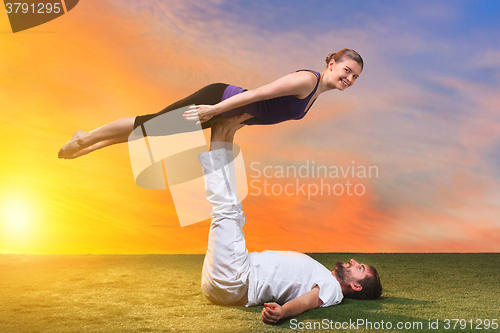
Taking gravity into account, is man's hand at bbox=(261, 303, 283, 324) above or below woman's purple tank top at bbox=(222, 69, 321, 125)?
below

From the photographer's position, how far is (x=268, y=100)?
2.26 m

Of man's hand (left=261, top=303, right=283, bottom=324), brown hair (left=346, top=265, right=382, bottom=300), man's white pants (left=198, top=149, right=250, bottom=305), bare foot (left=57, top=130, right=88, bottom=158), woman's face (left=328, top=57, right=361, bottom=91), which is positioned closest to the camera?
man's hand (left=261, top=303, right=283, bottom=324)

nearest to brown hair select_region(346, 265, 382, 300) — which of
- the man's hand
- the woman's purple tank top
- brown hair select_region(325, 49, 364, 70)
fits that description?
the man's hand

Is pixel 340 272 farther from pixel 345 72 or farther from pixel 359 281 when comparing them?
pixel 345 72

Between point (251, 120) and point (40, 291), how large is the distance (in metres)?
1.69

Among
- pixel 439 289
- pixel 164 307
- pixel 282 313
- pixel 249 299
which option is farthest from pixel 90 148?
pixel 439 289

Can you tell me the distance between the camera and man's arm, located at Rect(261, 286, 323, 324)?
169 cm

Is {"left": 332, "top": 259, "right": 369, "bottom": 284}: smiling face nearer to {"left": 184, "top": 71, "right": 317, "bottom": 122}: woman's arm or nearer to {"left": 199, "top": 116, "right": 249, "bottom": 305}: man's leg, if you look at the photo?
{"left": 199, "top": 116, "right": 249, "bottom": 305}: man's leg

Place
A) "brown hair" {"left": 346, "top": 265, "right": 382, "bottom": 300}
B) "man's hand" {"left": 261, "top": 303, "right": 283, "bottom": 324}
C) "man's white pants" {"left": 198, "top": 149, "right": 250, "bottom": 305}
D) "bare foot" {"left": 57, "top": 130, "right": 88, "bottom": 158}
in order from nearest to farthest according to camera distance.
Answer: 1. "man's hand" {"left": 261, "top": 303, "right": 283, "bottom": 324}
2. "man's white pants" {"left": 198, "top": 149, "right": 250, "bottom": 305}
3. "brown hair" {"left": 346, "top": 265, "right": 382, "bottom": 300}
4. "bare foot" {"left": 57, "top": 130, "right": 88, "bottom": 158}

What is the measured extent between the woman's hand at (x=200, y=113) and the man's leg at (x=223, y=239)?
21cm

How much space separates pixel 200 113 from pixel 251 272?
0.89 metres

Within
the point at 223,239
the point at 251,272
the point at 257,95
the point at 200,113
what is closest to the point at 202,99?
the point at 200,113

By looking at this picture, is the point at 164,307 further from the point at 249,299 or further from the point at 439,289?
the point at 439,289

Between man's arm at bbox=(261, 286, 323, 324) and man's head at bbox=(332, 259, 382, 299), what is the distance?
0.23 meters
